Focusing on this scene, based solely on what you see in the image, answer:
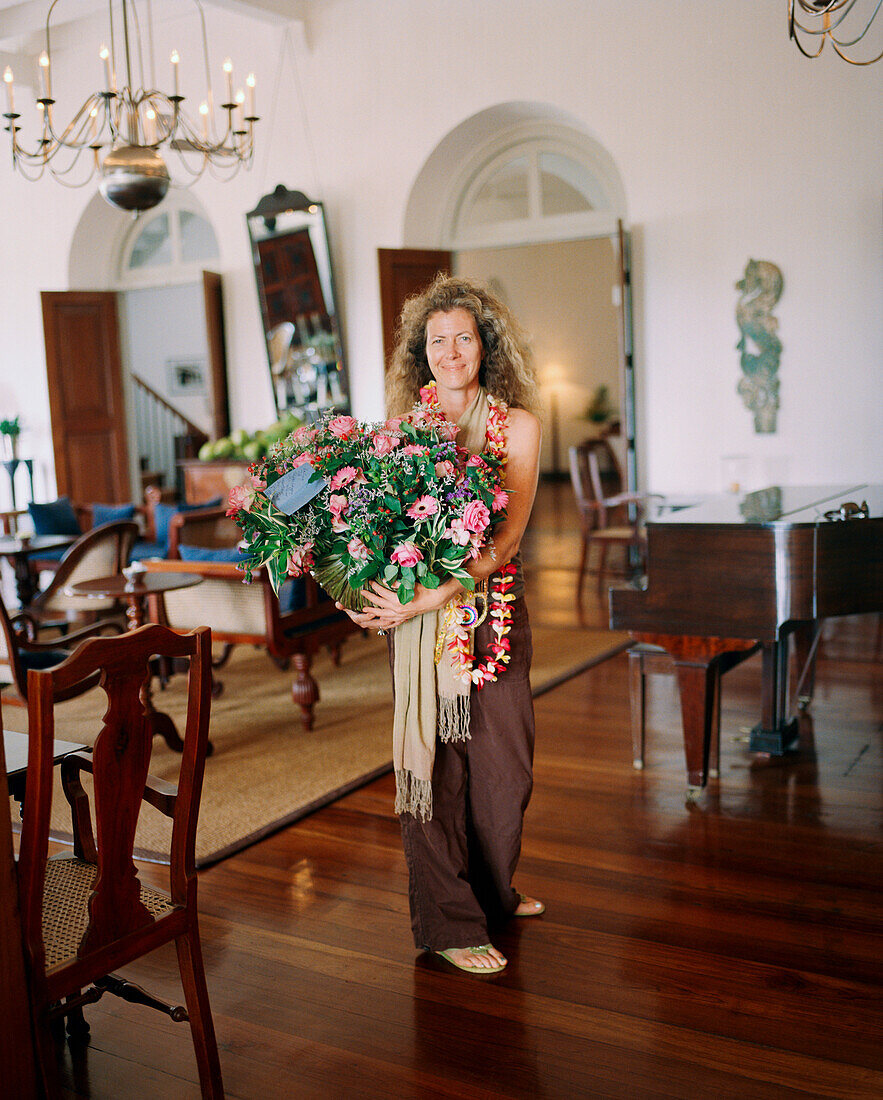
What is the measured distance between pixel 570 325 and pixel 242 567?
12640mm

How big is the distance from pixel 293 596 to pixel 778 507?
229cm

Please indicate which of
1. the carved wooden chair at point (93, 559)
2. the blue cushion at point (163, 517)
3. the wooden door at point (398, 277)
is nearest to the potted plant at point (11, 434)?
the blue cushion at point (163, 517)

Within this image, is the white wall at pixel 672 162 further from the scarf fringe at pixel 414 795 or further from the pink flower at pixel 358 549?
the pink flower at pixel 358 549

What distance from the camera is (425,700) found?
8.76 ft

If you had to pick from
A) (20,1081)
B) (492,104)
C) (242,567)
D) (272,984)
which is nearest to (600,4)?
(492,104)

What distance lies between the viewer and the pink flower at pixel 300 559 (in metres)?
2.46

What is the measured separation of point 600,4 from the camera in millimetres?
7586

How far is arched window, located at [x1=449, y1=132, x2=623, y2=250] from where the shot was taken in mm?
8484

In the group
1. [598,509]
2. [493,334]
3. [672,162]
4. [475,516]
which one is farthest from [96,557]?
[672,162]

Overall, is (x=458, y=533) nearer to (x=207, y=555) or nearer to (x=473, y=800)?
(x=473, y=800)

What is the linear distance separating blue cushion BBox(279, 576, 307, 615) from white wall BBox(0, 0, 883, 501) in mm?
3811

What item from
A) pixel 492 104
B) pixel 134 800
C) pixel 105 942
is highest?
pixel 492 104

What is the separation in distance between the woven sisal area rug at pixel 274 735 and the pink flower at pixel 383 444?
1.79m

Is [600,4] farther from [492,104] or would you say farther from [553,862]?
[553,862]
